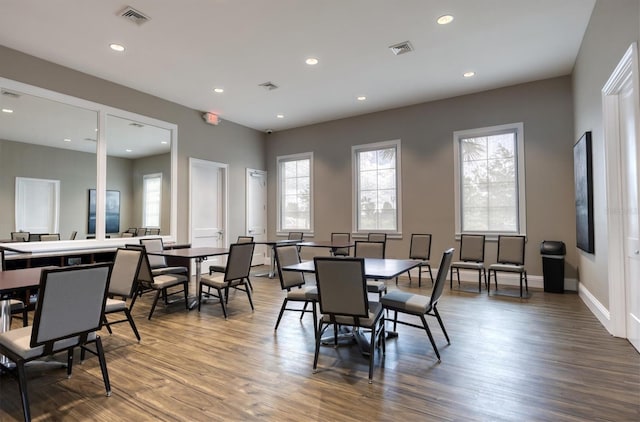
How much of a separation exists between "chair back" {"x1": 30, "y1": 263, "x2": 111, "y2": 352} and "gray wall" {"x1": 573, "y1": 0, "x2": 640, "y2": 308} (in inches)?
164

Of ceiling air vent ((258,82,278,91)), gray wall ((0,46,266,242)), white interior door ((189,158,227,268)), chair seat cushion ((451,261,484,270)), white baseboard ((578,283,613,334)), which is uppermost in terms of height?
ceiling air vent ((258,82,278,91))

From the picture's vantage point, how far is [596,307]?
3904 millimetres

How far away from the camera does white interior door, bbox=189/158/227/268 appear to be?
6.83 metres

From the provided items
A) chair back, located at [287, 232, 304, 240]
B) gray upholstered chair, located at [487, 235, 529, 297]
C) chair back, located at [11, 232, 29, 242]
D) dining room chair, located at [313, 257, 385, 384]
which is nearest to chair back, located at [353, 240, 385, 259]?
gray upholstered chair, located at [487, 235, 529, 297]

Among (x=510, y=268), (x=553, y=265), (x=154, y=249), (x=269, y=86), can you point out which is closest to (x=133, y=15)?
(x=269, y=86)

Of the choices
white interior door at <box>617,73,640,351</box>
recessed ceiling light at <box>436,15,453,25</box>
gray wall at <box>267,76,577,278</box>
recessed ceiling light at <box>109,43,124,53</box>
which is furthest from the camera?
gray wall at <box>267,76,577,278</box>

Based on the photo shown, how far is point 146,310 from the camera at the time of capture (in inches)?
173

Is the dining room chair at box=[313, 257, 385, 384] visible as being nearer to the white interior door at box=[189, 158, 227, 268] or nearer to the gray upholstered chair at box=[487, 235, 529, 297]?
the gray upholstered chair at box=[487, 235, 529, 297]

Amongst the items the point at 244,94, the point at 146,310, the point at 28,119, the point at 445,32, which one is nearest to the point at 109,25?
the point at 28,119

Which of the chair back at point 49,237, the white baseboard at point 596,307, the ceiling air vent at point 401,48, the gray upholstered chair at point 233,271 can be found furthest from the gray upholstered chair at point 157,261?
the white baseboard at point 596,307

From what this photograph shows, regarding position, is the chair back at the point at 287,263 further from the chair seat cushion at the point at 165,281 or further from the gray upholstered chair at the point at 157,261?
the gray upholstered chair at the point at 157,261

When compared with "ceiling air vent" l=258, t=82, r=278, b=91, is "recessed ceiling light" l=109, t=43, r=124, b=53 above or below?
below

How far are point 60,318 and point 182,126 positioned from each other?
5223 millimetres

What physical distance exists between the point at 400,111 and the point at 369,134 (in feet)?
2.57
